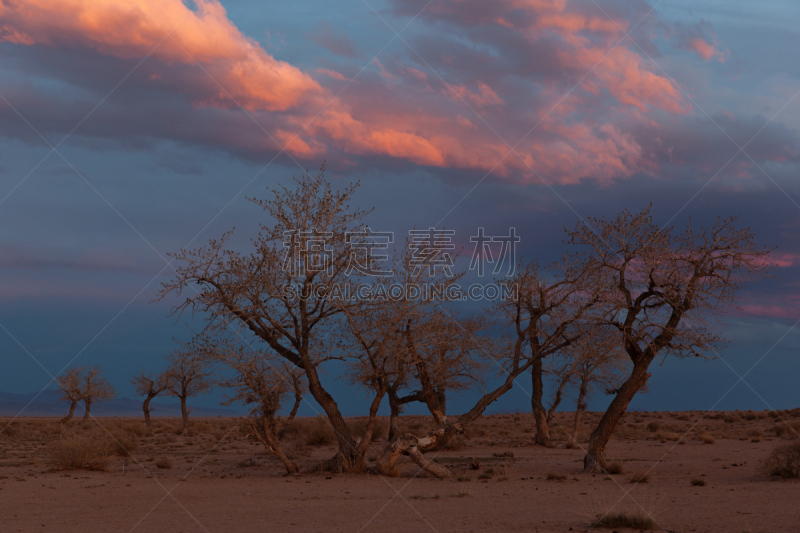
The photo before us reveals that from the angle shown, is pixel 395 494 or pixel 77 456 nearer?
pixel 395 494

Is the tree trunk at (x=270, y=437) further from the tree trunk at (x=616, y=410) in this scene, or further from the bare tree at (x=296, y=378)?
the tree trunk at (x=616, y=410)

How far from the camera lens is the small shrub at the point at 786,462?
16.2 meters

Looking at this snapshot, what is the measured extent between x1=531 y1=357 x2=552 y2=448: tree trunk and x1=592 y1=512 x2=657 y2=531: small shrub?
19677mm

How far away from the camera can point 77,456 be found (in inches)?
808

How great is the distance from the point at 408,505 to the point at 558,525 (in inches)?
146

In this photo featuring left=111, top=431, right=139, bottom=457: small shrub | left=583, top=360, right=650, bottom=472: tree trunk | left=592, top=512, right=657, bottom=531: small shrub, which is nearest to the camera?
left=592, top=512, right=657, bottom=531: small shrub

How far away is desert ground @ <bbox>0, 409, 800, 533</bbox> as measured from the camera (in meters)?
11.1

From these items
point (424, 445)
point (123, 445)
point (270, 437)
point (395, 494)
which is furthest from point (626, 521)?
point (123, 445)

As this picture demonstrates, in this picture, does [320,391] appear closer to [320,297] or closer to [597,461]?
[320,297]

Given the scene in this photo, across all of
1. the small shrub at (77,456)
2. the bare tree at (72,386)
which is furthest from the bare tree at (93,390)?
the small shrub at (77,456)

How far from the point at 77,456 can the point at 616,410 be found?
57.4 feet

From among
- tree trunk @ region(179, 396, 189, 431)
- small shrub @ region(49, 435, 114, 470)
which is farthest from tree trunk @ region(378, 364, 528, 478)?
tree trunk @ region(179, 396, 189, 431)

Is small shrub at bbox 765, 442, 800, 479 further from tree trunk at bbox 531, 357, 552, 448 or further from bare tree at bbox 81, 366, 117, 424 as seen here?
bare tree at bbox 81, 366, 117, 424

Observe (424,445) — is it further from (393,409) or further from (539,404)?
(539,404)
